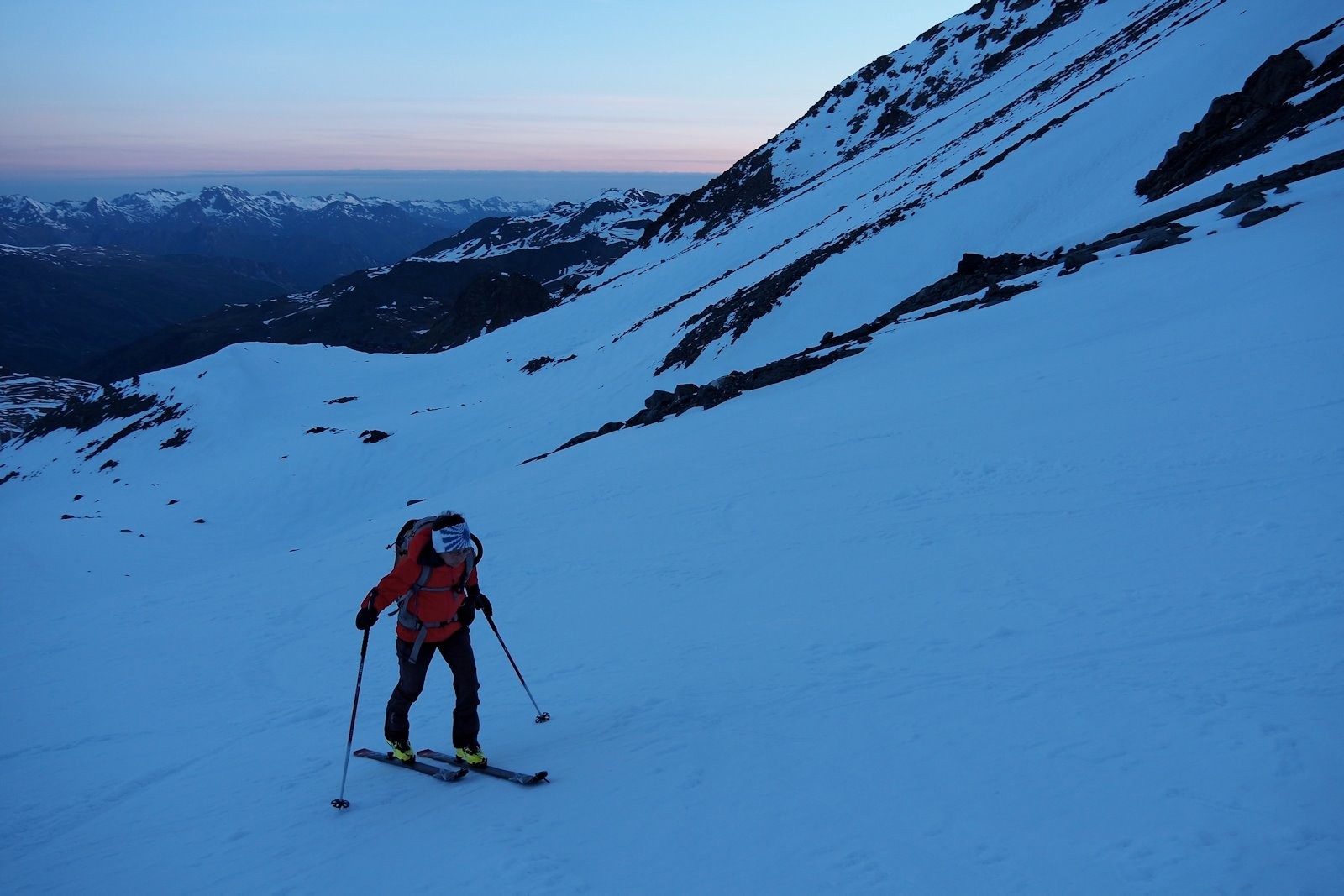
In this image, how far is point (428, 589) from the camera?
619cm

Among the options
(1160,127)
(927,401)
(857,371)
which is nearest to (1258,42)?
(1160,127)

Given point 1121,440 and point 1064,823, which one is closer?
point 1064,823

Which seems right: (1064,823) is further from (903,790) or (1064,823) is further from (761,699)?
(761,699)

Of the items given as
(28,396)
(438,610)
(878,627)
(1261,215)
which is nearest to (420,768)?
(438,610)

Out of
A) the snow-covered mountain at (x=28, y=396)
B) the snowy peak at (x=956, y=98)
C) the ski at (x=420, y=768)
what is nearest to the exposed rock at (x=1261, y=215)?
the ski at (x=420, y=768)

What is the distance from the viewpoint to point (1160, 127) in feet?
98.0

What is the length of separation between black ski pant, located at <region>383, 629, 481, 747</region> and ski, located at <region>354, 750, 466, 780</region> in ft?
0.71

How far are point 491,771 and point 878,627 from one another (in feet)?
11.9

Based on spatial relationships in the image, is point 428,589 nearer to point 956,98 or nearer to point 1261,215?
point 1261,215

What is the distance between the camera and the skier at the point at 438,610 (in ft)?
20.0

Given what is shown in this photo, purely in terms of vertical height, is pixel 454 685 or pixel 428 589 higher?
pixel 428 589

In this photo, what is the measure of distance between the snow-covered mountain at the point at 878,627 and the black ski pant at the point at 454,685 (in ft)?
1.73

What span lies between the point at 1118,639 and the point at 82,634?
17683mm

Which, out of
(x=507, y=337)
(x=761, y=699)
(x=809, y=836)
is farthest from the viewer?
(x=507, y=337)
